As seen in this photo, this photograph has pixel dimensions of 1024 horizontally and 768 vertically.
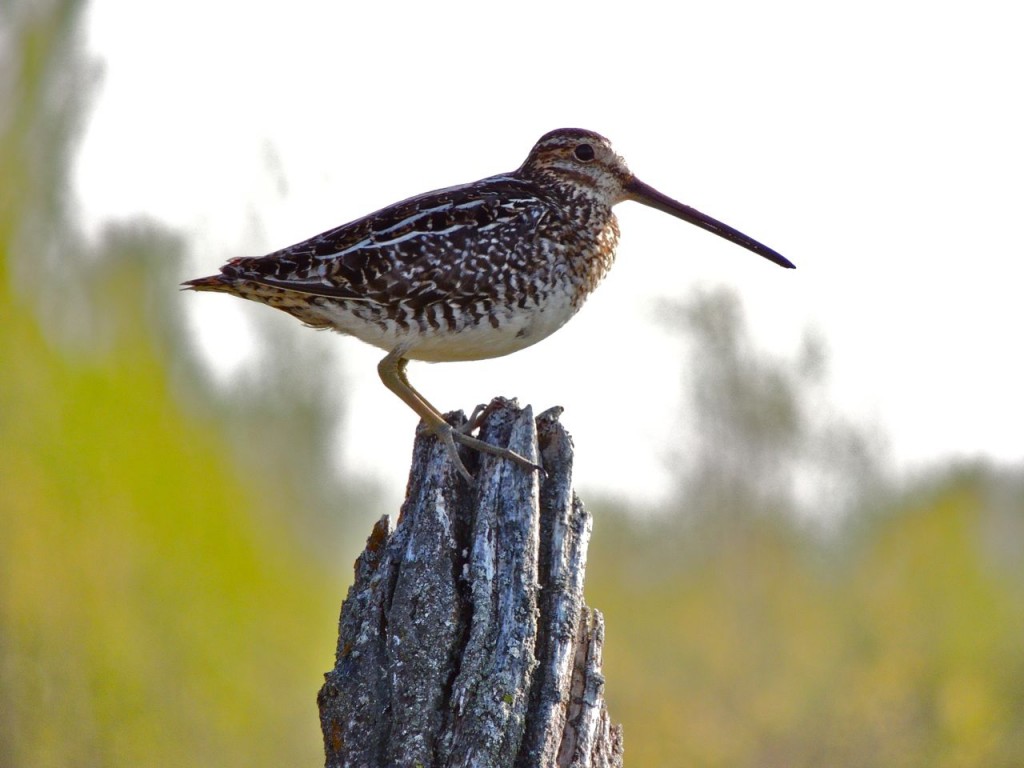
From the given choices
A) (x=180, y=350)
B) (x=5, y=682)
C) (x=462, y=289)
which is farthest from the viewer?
(x=180, y=350)

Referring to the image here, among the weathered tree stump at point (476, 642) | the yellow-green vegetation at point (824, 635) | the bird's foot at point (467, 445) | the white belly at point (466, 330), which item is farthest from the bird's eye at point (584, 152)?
the yellow-green vegetation at point (824, 635)

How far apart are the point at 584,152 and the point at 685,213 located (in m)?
0.61

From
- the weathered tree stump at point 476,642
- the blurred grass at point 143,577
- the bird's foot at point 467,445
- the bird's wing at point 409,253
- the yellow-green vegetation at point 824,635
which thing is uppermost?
the yellow-green vegetation at point 824,635

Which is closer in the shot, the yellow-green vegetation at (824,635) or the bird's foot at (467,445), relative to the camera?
the bird's foot at (467,445)

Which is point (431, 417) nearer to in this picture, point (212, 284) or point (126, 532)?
point (212, 284)

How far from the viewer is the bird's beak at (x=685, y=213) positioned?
7461 mm

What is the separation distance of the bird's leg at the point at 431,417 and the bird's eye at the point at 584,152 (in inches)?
56.6

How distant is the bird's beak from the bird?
560 mm

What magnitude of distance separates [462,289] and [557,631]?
85.6 inches

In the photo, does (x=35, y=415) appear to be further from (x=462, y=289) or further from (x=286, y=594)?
(x=462, y=289)

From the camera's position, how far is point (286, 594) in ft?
52.6

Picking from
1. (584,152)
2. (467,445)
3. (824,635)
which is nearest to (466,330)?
(467,445)

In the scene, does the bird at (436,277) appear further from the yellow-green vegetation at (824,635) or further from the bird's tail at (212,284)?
the yellow-green vegetation at (824,635)

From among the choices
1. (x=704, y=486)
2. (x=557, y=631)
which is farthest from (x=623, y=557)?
(x=557, y=631)
